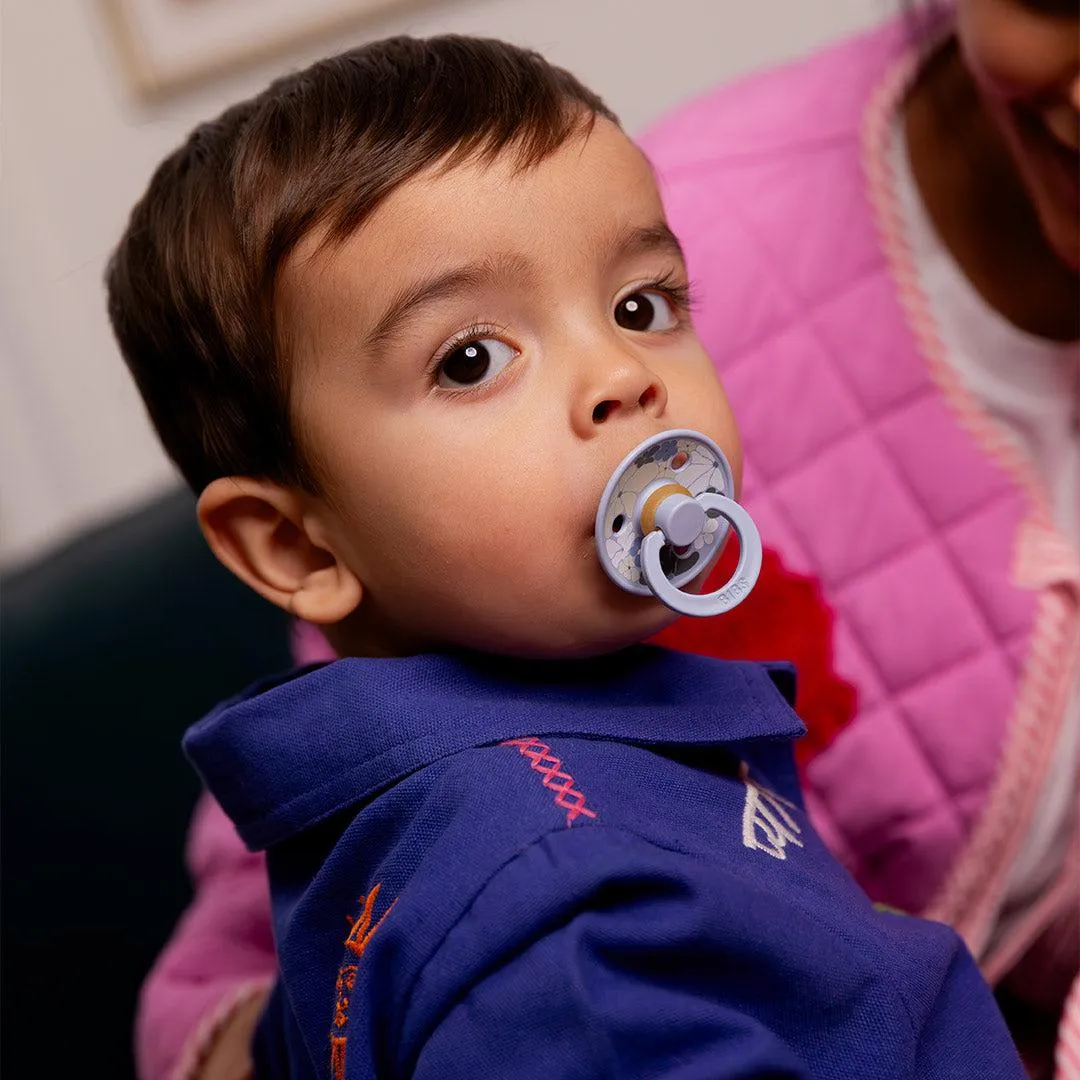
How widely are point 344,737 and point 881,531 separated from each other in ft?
1.70

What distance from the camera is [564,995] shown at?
20.5 inches

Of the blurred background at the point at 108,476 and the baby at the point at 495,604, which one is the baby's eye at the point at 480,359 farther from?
the blurred background at the point at 108,476

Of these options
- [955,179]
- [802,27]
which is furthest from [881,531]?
[802,27]

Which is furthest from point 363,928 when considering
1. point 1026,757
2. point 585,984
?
point 1026,757

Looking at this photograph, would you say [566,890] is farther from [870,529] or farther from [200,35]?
[200,35]

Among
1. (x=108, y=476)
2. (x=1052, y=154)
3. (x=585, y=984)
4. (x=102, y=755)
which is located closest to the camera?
(x=585, y=984)

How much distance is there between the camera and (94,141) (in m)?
A: 1.56

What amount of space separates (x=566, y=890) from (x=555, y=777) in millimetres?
68

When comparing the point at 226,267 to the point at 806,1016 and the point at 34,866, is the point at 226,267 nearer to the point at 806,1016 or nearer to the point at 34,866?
the point at 806,1016

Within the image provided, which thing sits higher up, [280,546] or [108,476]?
[280,546]

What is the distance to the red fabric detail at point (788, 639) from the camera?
0.87 m

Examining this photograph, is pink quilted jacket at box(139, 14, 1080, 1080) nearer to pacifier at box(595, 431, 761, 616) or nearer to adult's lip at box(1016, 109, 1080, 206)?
adult's lip at box(1016, 109, 1080, 206)

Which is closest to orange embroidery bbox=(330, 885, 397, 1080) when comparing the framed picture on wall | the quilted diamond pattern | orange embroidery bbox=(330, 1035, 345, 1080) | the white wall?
orange embroidery bbox=(330, 1035, 345, 1080)

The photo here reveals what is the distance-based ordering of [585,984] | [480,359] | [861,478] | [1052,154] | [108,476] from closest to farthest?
[585,984], [480,359], [1052,154], [861,478], [108,476]
